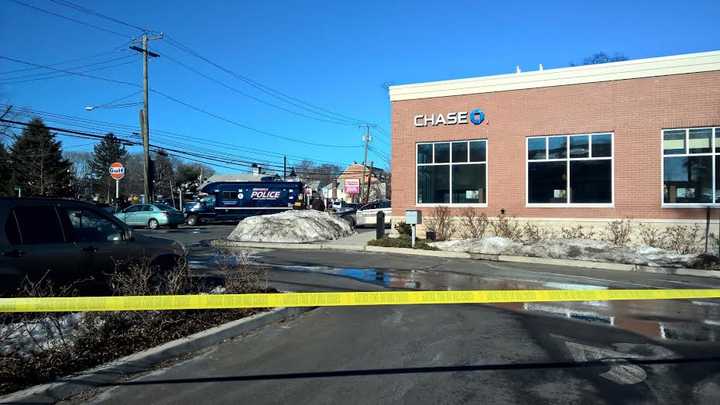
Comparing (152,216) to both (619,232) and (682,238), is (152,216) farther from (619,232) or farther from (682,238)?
(682,238)

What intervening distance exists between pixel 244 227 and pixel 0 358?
17116 mm

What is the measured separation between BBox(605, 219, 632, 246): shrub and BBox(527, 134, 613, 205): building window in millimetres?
799

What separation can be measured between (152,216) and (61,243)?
27061mm

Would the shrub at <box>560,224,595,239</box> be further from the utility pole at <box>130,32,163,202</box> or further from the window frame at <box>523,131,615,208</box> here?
the utility pole at <box>130,32,163,202</box>

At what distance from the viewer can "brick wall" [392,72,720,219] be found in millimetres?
17328

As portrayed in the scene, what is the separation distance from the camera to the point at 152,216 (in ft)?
107

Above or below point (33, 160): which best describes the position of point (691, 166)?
below

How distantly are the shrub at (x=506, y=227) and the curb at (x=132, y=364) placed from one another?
13.4m

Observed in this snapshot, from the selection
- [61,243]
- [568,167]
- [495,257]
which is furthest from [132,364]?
[568,167]

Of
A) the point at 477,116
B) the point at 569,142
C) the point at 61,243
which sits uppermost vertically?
the point at 477,116

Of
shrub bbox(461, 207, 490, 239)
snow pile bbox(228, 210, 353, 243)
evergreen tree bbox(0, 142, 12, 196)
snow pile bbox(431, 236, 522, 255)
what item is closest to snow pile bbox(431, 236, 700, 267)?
snow pile bbox(431, 236, 522, 255)

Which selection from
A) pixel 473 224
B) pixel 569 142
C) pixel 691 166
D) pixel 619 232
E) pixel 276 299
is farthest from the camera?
pixel 473 224

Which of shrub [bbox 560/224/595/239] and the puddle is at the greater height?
shrub [bbox 560/224/595/239]

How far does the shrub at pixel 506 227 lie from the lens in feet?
63.3
